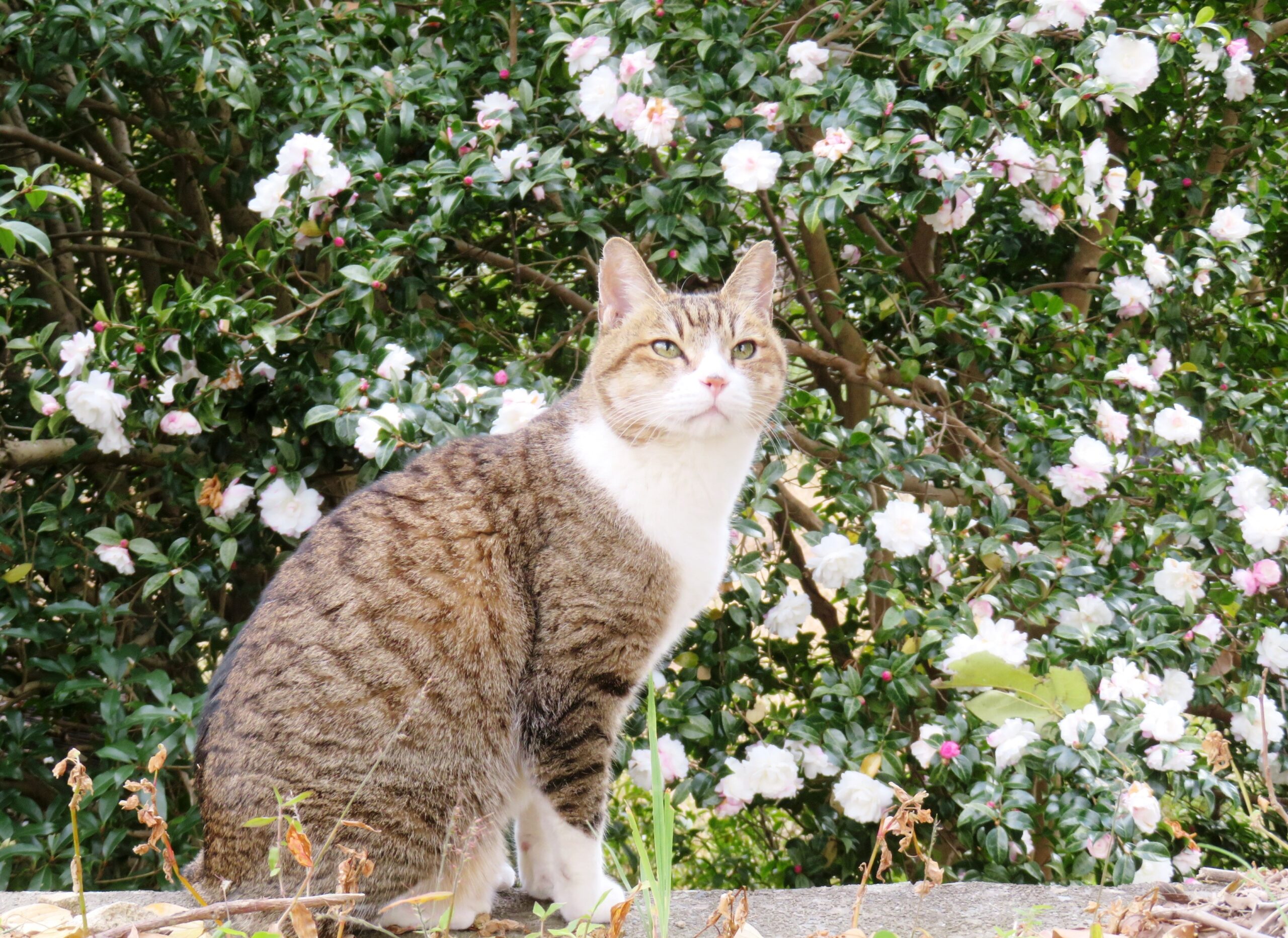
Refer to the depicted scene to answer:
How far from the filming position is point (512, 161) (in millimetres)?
2961

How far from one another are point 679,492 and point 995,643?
2.66ft

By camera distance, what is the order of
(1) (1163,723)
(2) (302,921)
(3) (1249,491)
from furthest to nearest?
1. (3) (1249,491)
2. (1) (1163,723)
3. (2) (302,921)

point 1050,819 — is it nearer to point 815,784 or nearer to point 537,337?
point 815,784

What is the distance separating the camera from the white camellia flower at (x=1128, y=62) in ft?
9.48

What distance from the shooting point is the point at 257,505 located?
2994mm

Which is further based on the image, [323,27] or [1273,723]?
[323,27]

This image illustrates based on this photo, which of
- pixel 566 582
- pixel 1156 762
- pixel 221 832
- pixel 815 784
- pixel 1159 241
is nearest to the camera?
pixel 221 832

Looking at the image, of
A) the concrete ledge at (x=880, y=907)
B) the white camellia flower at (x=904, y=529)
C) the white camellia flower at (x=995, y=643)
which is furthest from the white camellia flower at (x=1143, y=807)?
the white camellia flower at (x=904, y=529)

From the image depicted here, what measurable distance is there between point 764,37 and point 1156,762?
2.11 m

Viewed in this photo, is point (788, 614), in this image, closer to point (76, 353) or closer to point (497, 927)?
point (497, 927)

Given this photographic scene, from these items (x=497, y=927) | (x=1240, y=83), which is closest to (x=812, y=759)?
(x=497, y=927)

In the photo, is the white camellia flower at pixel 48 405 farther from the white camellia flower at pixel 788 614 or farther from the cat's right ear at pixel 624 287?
the white camellia flower at pixel 788 614

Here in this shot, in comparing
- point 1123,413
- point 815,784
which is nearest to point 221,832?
point 815,784

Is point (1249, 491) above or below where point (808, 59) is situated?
below
